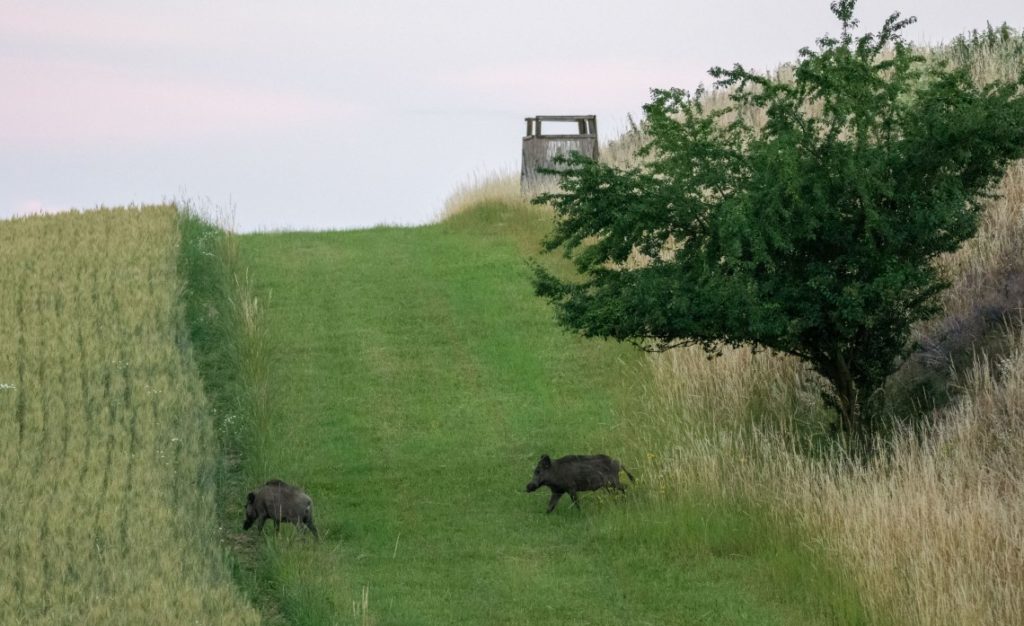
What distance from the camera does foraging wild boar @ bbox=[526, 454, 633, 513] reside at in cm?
1487

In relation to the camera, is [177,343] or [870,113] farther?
[177,343]

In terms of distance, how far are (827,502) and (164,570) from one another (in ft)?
20.8

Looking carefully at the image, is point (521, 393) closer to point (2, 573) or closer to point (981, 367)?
point (981, 367)

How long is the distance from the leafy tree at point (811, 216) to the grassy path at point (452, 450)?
2473 millimetres

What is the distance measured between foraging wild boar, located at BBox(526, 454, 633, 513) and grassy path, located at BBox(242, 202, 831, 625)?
1.02 ft

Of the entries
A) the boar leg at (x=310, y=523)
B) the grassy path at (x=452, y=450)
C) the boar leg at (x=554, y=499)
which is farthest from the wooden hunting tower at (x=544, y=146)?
the boar leg at (x=310, y=523)

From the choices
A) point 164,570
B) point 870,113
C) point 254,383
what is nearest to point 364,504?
point 254,383

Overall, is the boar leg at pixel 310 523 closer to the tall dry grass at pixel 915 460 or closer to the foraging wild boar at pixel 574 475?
the foraging wild boar at pixel 574 475

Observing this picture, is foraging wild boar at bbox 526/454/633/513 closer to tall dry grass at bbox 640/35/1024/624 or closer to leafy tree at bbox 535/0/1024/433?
tall dry grass at bbox 640/35/1024/624

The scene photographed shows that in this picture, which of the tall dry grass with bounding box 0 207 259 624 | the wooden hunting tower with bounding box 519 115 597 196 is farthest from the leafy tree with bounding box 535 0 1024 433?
the wooden hunting tower with bounding box 519 115 597 196

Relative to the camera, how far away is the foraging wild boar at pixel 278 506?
1356cm

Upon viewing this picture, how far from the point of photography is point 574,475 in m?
14.9

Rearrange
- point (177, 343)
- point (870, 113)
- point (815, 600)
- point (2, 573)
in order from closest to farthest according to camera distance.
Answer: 1. point (2, 573)
2. point (815, 600)
3. point (870, 113)
4. point (177, 343)

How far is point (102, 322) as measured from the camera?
18844 millimetres
